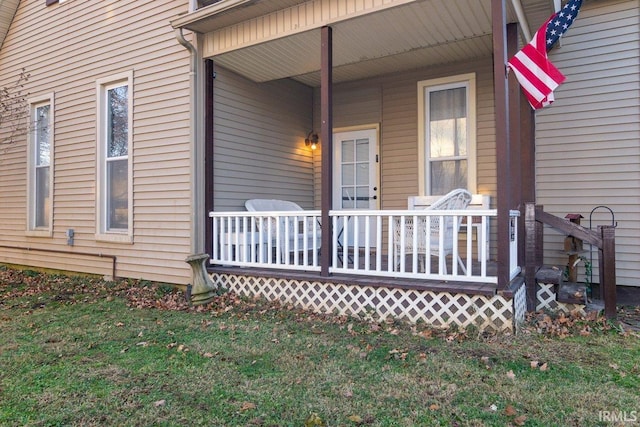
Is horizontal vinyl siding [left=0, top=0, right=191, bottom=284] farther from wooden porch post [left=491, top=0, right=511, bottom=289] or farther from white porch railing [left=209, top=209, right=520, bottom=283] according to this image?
wooden porch post [left=491, top=0, right=511, bottom=289]

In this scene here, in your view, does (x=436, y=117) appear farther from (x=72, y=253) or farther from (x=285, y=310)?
(x=72, y=253)

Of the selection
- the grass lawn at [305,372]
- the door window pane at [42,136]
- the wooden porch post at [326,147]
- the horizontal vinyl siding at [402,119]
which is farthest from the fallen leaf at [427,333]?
the door window pane at [42,136]

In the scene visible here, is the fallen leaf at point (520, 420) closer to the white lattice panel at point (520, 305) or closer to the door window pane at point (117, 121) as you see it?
the white lattice panel at point (520, 305)

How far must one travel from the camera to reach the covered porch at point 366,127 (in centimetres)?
397

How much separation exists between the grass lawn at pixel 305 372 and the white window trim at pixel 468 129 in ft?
7.59

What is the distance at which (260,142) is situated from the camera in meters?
6.20

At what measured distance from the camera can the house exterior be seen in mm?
4430

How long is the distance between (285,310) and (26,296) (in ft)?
12.4

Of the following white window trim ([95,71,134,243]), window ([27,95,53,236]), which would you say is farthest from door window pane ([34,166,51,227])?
white window trim ([95,71,134,243])

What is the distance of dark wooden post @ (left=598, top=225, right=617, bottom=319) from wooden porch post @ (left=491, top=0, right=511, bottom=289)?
114 centimetres

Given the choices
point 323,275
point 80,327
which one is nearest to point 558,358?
point 323,275

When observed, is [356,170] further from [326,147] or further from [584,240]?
[584,240]

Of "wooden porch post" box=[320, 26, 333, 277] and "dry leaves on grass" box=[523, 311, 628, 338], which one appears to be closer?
"dry leaves on grass" box=[523, 311, 628, 338]

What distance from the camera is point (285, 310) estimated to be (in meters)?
4.56
